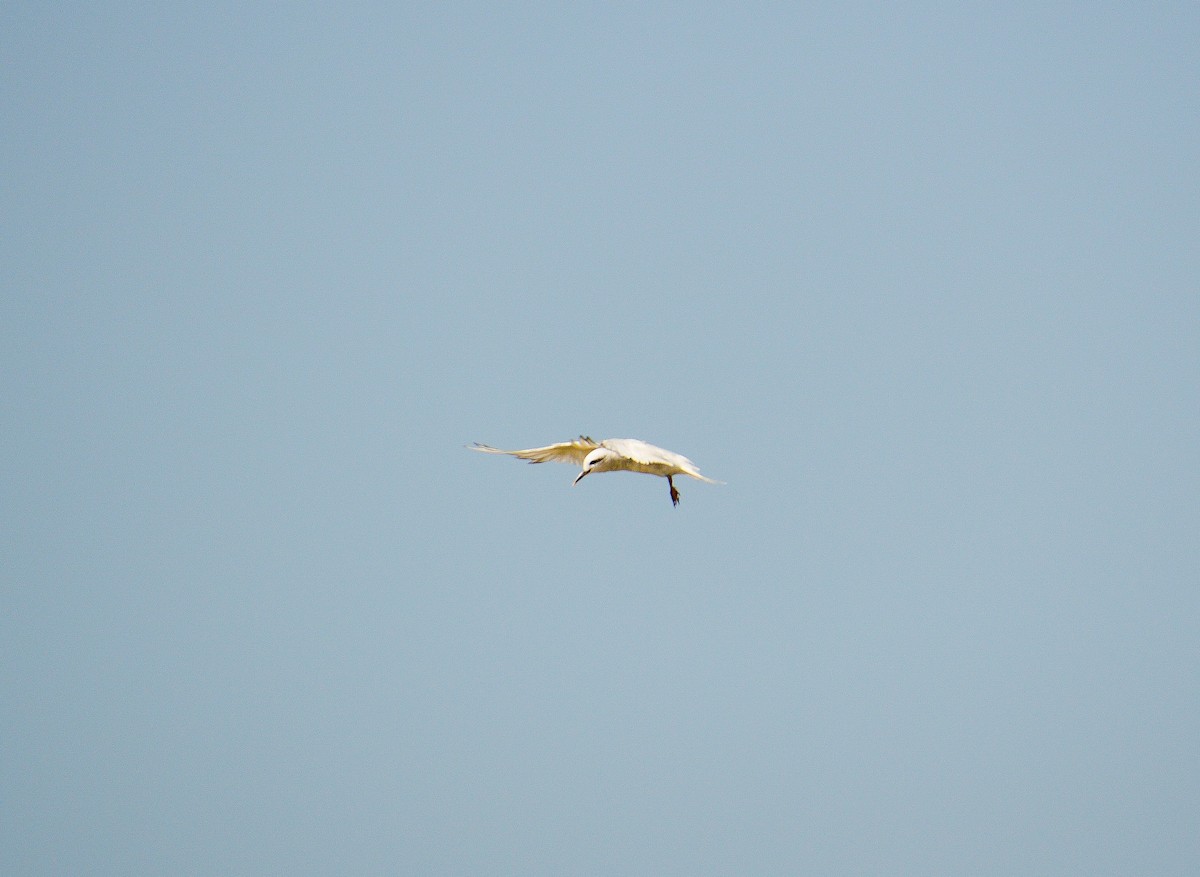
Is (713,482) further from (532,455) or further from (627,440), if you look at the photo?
(532,455)

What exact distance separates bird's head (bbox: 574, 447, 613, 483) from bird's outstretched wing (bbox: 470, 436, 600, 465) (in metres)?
1.60

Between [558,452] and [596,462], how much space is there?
127 inches

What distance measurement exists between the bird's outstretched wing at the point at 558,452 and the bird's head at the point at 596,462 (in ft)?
5.26

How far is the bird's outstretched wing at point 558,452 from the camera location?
110 feet

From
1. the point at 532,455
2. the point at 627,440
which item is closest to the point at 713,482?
the point at 627,440

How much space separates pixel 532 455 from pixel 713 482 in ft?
15.9

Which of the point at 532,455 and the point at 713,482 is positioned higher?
the point at 532,455

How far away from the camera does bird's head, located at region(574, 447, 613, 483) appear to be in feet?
102

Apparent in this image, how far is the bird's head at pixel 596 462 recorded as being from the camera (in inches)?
1227

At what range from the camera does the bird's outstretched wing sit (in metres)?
33.6

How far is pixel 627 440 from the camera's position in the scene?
32.2 m

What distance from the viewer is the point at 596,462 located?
31.3 m

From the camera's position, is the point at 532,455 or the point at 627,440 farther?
the point at 532,455

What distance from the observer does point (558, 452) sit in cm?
3444
